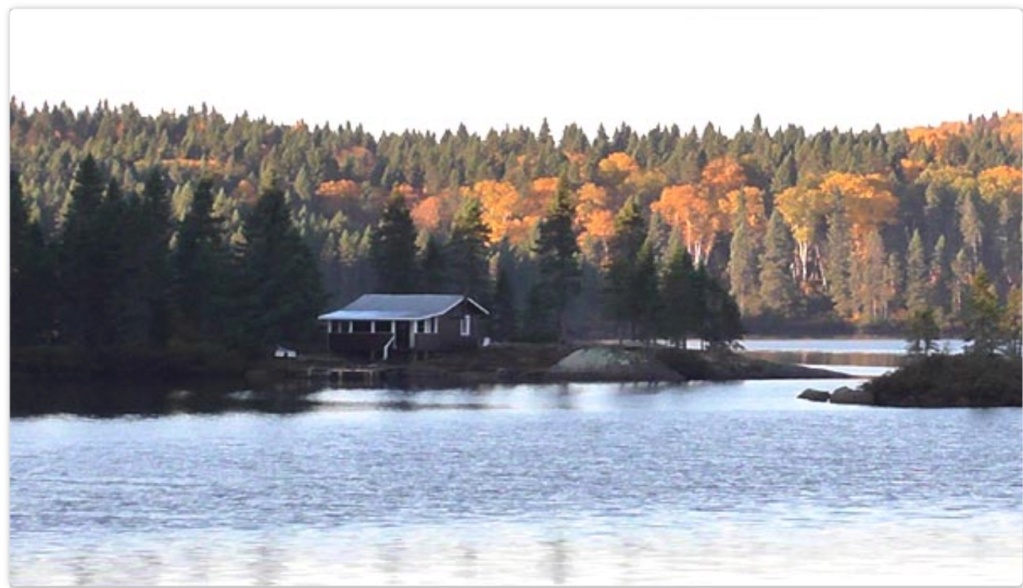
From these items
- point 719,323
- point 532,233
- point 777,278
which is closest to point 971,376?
point 719,323

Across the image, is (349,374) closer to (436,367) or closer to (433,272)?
(436,367)

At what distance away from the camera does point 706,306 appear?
9781 centimetres

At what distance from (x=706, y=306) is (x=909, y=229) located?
73988mm

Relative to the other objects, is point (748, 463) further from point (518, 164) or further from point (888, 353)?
point (518, 164)

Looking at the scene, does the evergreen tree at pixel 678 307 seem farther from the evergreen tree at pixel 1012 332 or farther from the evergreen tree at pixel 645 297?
the evergreen tree at pixel 1012 332

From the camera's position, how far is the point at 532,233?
170 metres

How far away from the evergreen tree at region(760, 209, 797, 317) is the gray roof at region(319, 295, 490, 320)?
65213 mm

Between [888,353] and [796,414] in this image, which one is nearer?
[796,414]

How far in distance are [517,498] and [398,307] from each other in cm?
5299

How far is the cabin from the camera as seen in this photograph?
89.3 meters

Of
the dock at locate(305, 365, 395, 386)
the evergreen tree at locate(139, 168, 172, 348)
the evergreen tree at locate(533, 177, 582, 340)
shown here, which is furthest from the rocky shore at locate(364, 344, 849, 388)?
the evergreen tree at locate(139, 168, 172, 348)

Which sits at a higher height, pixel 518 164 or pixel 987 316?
pixel 518 164

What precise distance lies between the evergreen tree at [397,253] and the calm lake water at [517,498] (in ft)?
113

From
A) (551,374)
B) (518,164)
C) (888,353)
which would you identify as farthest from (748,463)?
(518,164)
